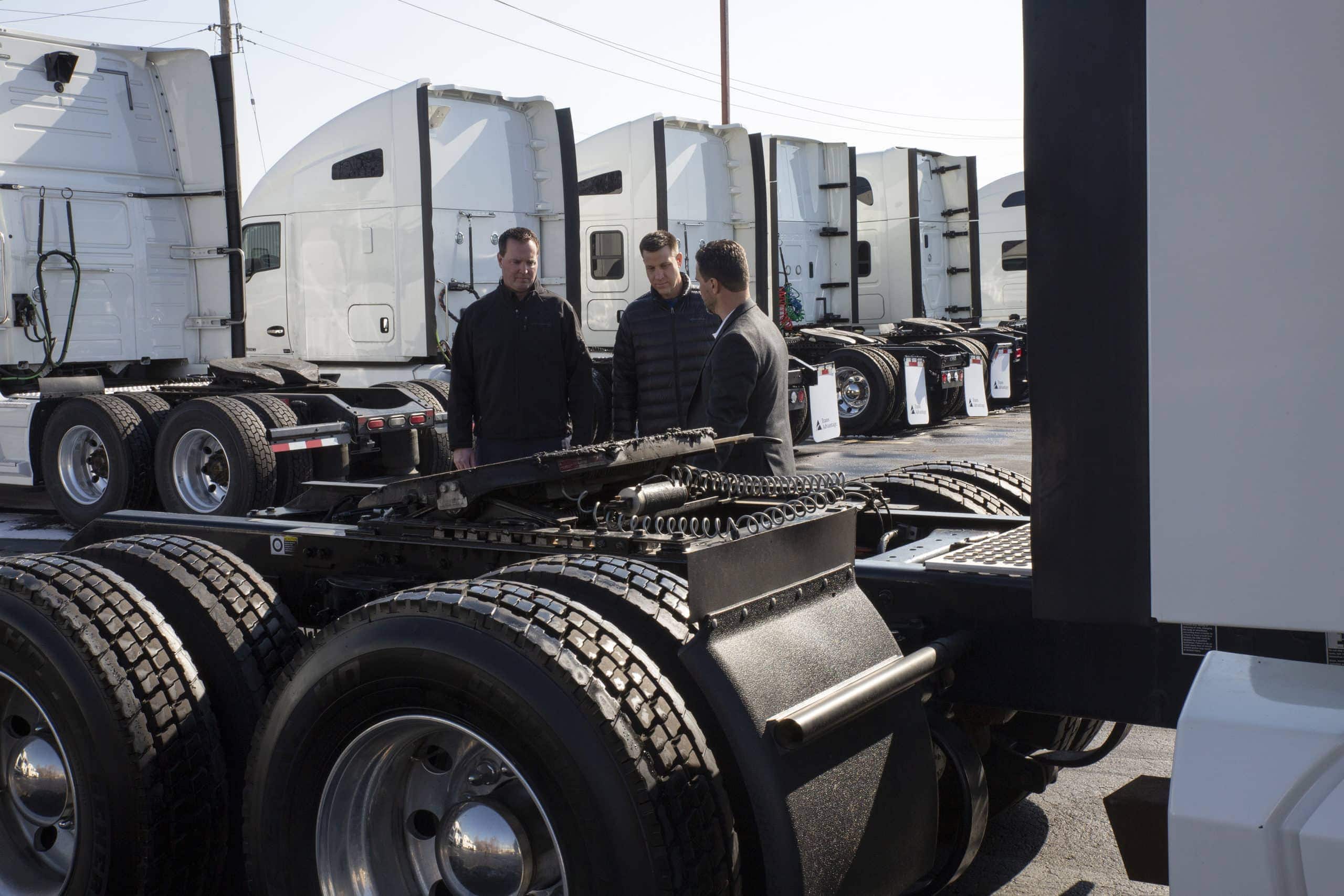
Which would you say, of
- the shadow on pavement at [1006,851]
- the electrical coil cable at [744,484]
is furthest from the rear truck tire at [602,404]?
the shadow on pavement at [1006,851]

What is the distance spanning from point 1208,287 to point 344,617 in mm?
1792

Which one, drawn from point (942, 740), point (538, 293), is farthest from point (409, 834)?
point (538, 293)

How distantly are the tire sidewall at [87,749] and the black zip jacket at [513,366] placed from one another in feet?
9.44

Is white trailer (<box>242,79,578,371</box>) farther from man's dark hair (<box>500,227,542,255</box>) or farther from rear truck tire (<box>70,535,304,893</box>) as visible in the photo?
rear truck tire (<box>70,535,304,893</box>)

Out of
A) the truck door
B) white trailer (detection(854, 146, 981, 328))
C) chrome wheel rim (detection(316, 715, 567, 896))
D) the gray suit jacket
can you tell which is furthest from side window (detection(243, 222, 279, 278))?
chrome wheel rim (detection(316, 715, 567, 896))

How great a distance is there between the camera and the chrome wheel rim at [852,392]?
52.3 ft

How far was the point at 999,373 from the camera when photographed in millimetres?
17969

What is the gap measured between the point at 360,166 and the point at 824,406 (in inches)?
215

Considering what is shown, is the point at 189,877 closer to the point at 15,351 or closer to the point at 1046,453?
the point at 1046,453

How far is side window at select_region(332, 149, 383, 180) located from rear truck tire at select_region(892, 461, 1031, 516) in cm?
796

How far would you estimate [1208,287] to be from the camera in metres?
1.70

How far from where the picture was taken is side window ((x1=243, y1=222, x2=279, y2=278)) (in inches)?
486

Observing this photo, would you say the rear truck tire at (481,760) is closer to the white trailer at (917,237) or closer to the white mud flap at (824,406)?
the white mud flap at (824,406)

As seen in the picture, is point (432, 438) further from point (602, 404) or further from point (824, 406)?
point (824, 406)
